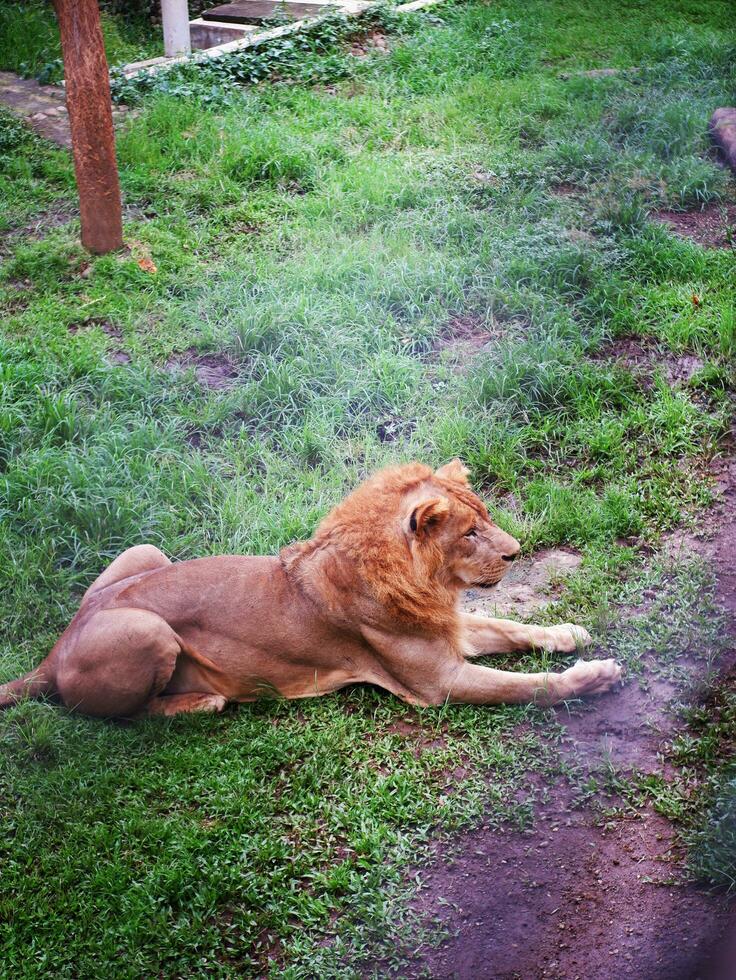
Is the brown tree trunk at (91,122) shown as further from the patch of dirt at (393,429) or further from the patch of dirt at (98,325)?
the patch of dirt at (393,429)

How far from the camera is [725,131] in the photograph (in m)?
7.18

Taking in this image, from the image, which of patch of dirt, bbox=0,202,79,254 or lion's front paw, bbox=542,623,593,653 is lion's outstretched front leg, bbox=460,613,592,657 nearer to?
lion's front paw, bbox=542,623,593,653

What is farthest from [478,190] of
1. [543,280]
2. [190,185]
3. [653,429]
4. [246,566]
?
[246,566]

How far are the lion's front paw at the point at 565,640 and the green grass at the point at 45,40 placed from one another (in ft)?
24.3

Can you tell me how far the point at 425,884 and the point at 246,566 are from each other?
127cm

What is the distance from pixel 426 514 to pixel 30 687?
4.91 ft

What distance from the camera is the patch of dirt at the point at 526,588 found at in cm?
396

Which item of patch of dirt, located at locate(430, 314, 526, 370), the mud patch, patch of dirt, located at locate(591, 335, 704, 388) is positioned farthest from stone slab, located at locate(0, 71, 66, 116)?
the mud patch

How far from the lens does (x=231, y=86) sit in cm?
844

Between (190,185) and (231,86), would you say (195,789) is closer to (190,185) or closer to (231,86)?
(190,185)

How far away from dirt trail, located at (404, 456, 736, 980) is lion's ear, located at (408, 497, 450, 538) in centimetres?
89

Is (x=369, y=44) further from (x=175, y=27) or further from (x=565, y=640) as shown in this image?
(x=565, y=640)

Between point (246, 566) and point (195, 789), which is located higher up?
point (246, 566)

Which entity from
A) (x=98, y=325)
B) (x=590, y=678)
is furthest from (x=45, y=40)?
(x=590, y=678)
